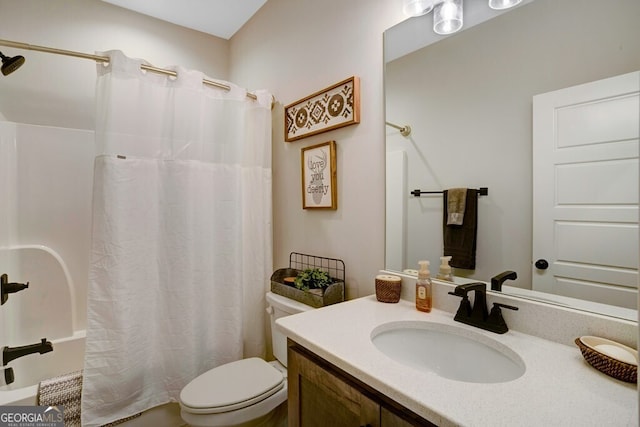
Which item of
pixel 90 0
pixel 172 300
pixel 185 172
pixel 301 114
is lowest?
pixel 172 300

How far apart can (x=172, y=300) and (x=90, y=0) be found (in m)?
2.07

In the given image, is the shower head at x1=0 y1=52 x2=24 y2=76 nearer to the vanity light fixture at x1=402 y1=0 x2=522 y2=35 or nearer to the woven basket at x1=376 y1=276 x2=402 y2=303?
the vanity light fixture at x1=402 y1=0 x2=522 y2=35

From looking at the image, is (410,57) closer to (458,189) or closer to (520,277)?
(458,189)

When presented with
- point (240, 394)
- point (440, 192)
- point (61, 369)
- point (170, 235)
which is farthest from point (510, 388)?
point (61, 369)

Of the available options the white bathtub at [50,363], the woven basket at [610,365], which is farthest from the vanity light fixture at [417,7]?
the white bathtub at [50,363]

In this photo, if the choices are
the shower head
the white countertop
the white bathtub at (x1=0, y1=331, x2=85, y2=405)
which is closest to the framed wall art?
the white countertop

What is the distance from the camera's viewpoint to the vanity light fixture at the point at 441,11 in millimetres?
1125

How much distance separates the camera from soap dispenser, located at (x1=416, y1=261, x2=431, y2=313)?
111 cm

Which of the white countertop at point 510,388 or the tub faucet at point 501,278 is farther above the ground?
the tub faucet at point 501,278

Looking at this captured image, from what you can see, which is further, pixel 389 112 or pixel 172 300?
pixel 172 300

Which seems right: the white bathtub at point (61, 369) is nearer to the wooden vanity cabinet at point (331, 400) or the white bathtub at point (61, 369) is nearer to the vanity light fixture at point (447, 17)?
the wooden vanity cabinet at point (331, 400)

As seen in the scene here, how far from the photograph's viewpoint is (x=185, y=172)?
160 cm

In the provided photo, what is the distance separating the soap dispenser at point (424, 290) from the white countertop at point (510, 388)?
0.63 feet

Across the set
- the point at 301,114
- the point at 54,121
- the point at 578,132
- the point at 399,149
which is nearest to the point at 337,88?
the point at 301,114
